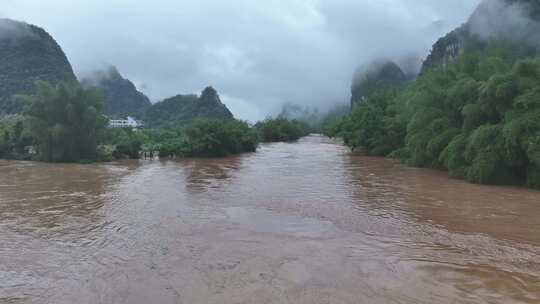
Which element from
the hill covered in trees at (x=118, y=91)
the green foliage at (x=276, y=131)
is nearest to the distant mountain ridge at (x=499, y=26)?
the green foliage at (x=276, y=131)

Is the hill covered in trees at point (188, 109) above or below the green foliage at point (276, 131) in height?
above

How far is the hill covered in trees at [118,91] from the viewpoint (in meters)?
99.5

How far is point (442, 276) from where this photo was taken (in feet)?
21.4

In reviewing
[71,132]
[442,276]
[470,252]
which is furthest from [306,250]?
[71,132]

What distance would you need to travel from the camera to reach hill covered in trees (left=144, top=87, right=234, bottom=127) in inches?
3071

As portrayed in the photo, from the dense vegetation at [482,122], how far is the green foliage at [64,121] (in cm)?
1974

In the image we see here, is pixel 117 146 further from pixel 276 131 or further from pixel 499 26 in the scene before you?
pixel 499 26

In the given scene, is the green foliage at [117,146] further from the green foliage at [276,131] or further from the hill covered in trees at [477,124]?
the green foliage at [276,131]

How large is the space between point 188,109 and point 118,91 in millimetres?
32700

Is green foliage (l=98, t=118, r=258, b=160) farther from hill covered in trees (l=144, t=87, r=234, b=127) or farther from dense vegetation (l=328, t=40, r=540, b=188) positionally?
hill covered in trees (l=144, t=87, r=234, b=127)

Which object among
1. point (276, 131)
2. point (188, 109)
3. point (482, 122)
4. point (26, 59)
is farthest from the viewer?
point (188, 109)

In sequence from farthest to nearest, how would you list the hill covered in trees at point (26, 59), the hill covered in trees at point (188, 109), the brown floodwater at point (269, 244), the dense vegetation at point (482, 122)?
the hill covered in trees at point (188, 109) → the hill covered in trees at point (26, 59) → the dense vegetation at point (482, 122) → the brown floodwater at point (269, 244)

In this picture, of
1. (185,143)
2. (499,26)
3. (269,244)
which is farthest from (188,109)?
(269,244)

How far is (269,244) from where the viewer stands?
327 inches
